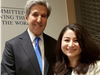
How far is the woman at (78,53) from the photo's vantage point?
3.31 ft

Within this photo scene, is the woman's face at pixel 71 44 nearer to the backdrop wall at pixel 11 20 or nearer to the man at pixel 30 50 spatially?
the man at pixel 30 50

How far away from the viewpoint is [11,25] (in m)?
1.70

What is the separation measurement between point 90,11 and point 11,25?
125 cm

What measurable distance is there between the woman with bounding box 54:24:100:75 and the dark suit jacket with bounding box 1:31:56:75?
19 centimetres

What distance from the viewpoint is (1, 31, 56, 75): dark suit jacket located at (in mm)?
1113

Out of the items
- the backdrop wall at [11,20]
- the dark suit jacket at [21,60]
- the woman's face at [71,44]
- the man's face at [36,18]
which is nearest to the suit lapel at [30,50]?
the dark suit jacket at [21,60]

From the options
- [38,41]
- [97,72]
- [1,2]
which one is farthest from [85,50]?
[1,2]

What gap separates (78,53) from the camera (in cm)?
106

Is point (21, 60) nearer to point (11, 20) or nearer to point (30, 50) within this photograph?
point (30, 50)

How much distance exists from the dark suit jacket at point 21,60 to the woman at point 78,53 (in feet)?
0.61

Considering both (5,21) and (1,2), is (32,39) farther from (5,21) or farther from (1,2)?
(1,2)

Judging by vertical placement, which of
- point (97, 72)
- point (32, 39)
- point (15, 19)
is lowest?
point (97, 72)

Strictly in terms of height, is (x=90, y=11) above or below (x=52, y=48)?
above

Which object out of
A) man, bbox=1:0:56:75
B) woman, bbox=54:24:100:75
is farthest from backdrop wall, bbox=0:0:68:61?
woman, bbox=54:24:100:75
